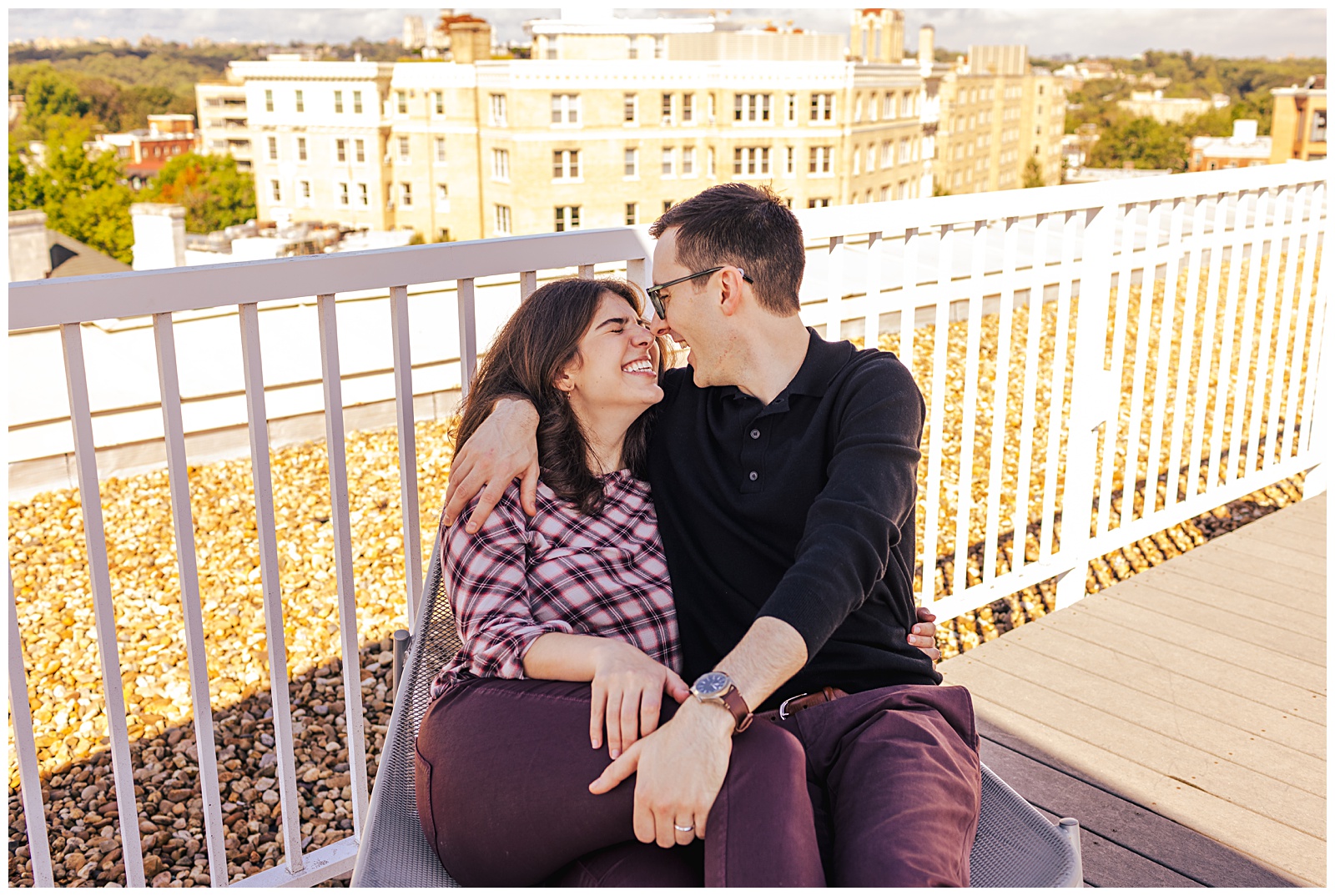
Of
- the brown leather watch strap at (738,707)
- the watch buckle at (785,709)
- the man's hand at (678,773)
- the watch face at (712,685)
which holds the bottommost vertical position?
the watch buckle at (785,709)

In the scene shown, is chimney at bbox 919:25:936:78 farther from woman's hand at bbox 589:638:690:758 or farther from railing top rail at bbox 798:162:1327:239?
woman's hand at bbox 589:638:690:758

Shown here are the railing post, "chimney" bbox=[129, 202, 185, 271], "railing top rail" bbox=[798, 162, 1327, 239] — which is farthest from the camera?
"chimney" bbox=[129, 202, 185, 271]

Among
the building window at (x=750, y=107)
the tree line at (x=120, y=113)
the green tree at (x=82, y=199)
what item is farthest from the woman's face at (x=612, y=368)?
the building window at (x=750, y=107)

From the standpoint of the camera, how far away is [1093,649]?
9.22ft

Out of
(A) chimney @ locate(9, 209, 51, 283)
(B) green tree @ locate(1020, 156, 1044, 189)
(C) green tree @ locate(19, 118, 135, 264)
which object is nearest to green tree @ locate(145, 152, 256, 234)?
(C) green tree @ locate(19, 118, 135, 264)

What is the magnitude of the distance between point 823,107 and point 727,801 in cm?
7211

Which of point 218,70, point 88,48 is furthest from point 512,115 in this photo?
point 218,70

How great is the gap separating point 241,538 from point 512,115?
6560 centimetres

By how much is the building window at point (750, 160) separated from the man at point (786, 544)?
7073 cm

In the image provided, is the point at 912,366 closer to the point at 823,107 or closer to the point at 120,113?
the point at 823,107

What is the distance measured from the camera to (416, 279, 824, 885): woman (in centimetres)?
127

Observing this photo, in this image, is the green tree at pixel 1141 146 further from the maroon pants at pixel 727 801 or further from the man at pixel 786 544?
the maroon pants at pixel 727 801

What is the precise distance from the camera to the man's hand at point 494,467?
152 cm

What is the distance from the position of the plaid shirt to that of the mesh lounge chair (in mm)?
83
